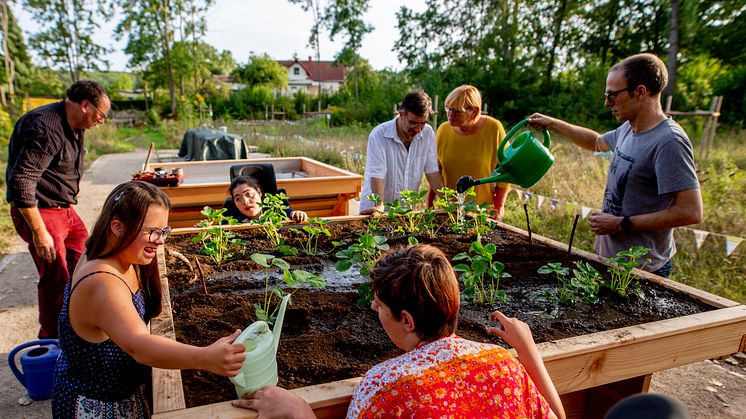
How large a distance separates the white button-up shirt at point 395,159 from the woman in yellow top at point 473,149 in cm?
14

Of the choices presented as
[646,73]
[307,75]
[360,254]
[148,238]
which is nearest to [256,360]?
[148,238]

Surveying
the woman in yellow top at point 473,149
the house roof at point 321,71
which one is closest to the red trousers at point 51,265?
the woman in yellow top at point 473,149

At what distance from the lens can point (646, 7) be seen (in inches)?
797

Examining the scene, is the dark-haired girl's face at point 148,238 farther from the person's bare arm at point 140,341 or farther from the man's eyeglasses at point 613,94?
the man's eyeglasses at point 613,94

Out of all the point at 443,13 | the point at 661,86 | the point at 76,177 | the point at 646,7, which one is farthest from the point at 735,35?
the point at 76,177

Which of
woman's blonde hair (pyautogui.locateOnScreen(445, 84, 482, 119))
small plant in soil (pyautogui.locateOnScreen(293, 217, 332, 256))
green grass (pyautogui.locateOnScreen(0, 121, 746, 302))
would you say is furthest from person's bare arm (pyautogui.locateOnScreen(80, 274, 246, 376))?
green grass (pyautogui.locateOnScreen(0, 121, 746, 302))

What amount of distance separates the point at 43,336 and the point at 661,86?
12.1 ft

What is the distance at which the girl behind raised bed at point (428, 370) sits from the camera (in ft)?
3.09

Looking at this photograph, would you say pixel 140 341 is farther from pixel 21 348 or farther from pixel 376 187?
pixel 376 187

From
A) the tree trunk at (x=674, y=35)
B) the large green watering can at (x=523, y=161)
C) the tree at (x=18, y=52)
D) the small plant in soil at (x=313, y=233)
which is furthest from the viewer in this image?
the tree at (x=18, y=52)

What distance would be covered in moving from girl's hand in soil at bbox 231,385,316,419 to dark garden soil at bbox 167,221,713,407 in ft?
0.39

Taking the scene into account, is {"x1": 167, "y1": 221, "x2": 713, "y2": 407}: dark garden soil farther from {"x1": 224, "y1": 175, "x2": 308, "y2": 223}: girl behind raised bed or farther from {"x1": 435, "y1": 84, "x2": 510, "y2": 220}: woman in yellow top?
{"x1": 435, "y1": 84, "x2": 510, "y2": 220}: woman in yellow top

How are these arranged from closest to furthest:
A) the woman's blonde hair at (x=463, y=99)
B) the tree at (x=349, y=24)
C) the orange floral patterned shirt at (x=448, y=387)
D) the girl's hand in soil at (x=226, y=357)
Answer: the orange floral patterned shirt at (x=448, y=387) → the girl's hand in soil at (x=226, y=357) → the woman's blonde hair at (x=463, y=99) → the tree at (x=349, y=24)

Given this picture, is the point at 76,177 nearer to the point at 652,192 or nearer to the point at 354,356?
the point at 354,356
